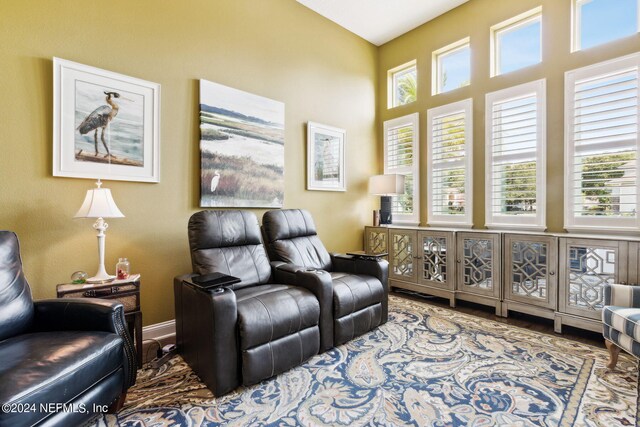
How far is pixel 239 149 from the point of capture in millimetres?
3092

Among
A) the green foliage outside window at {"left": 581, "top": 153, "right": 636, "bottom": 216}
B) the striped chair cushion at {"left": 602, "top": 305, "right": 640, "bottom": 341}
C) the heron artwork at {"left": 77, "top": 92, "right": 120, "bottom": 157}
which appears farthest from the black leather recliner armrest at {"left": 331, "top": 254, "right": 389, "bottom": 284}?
the heron artwork at {"left": 77, "top": 92, "right": 120, "bottom": 157}

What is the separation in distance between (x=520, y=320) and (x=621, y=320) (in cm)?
122

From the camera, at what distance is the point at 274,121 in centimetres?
338

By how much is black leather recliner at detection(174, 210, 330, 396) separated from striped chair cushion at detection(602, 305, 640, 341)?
6.17 feet

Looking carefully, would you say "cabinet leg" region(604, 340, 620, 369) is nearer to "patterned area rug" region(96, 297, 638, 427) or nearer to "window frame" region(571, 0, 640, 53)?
"patterned area rug" region(96, 297, 638, 427)

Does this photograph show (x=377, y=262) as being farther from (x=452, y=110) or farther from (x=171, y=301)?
(x=452, y=110)

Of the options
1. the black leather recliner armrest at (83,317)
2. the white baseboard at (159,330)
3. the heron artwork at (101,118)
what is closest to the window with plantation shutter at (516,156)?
the white baseboard at (159,330)

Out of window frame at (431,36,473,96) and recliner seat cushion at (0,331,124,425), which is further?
window frame at (431,36,473,96)

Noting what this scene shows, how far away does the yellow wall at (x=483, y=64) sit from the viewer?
3068 mm

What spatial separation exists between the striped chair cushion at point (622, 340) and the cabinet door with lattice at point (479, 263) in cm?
112

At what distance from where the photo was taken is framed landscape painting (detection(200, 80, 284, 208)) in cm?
288

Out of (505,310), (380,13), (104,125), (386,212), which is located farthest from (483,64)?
(104,125)

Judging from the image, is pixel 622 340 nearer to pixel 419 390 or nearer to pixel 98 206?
pixel 419 390

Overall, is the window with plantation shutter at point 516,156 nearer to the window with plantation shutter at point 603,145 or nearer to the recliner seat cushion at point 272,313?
the window with plantation shutter at point 603,145
